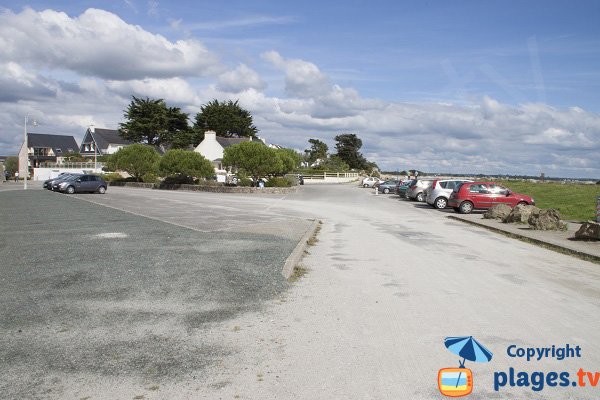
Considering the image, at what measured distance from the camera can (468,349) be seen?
548 cm

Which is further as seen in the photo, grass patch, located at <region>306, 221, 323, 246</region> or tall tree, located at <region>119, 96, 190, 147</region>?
tall tree, located at <region>119, 96, 190, 147</region>

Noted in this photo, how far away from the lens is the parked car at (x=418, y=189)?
3772 cm

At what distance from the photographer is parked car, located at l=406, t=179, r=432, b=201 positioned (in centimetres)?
3772

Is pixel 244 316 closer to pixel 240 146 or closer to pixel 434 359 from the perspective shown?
pixel 434 359

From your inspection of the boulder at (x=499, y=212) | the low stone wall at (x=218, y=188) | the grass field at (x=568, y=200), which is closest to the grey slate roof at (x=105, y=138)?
the low stone wall at (x=218, y=188)

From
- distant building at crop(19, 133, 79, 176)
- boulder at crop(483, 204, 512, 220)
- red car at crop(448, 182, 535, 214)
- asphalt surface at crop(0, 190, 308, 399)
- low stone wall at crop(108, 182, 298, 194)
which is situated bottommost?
low stone wall at crop(108, 182, 298, 194)

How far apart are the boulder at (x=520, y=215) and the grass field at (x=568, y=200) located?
5.34 m

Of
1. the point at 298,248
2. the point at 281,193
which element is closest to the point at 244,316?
the point at 298,248

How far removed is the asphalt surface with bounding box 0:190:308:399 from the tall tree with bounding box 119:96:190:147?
234 ft

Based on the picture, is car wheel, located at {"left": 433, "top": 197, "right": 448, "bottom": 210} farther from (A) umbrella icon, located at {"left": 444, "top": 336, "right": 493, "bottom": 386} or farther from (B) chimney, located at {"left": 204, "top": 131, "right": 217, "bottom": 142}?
(B) chimney, located at {"left": 204, "top": 131, "right": 217, "bottom": 142}

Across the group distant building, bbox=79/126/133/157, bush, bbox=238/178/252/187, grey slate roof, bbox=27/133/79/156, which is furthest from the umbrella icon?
grey slate roof, bbox=27/133/79/156

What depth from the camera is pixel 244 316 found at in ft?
21.4

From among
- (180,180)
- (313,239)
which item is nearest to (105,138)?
(180,180)

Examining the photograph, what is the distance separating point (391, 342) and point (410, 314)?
1.25 metres
